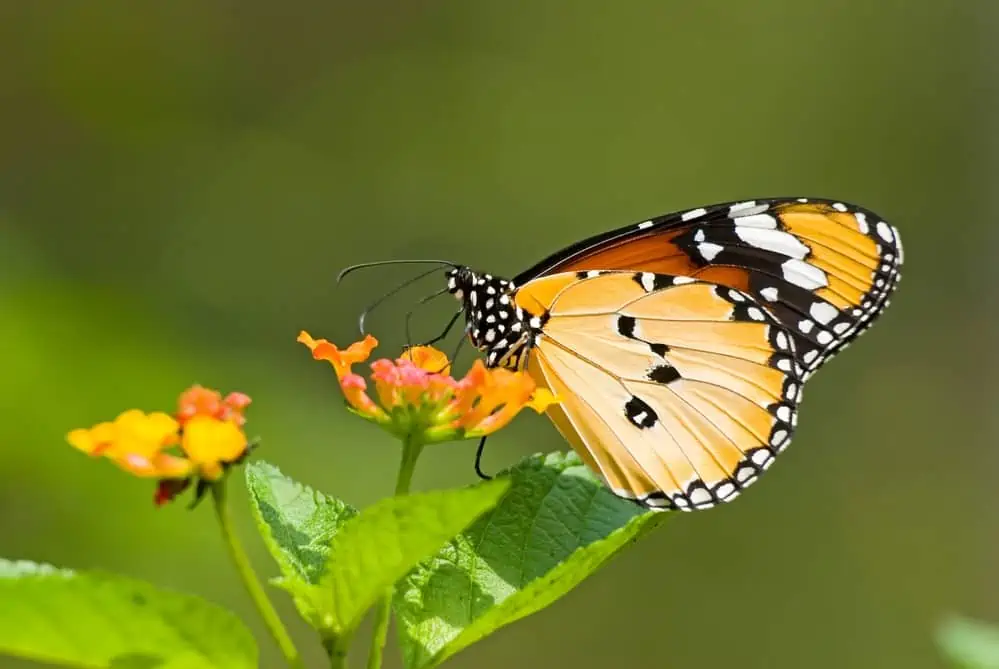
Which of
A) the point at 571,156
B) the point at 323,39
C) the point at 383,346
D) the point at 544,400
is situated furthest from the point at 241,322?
the point at 544,400

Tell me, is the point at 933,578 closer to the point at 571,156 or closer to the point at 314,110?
the point at 571,156

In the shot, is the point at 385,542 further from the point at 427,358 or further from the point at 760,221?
the point at 760,221

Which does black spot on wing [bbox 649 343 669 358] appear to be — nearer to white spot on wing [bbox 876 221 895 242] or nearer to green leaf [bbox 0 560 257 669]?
white spot on wing [bbox 876 221 895 242]

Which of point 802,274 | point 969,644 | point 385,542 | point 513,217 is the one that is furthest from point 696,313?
point 513,217

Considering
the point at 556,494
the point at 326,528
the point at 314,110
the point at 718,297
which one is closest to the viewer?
the point at 326,528

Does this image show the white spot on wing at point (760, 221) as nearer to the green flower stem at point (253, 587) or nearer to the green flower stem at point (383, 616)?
the green flower stem at point (383, 616)

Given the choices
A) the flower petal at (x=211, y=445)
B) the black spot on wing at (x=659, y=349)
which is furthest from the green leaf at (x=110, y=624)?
the black spot on wing at (x=659, y=349)
